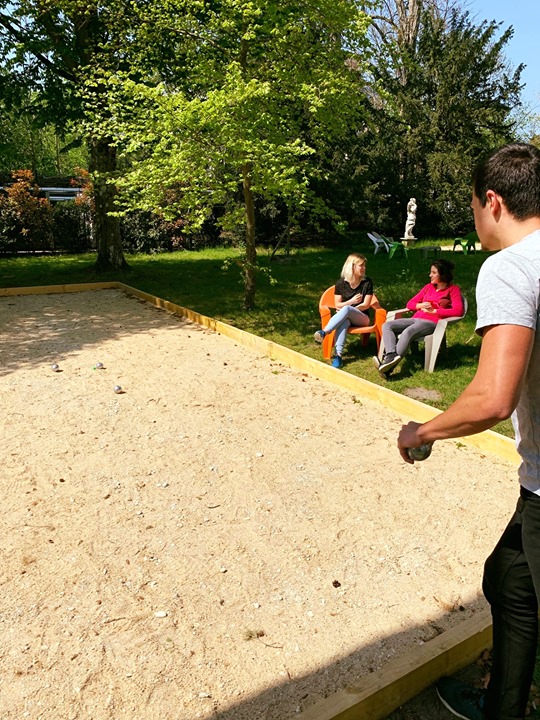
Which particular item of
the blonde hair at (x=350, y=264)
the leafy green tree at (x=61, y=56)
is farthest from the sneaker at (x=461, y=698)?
the leafy green tree at (x=61, y=56)

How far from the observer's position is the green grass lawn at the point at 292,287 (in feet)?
22.9

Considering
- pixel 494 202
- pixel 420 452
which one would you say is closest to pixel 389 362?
pixel 420 452

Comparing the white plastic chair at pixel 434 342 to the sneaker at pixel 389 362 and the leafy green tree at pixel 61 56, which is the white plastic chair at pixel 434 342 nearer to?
the sneaker at pixel 389 362

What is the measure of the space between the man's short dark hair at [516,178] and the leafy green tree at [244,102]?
248 inches

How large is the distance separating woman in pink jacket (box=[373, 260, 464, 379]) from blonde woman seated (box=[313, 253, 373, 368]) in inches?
22.1

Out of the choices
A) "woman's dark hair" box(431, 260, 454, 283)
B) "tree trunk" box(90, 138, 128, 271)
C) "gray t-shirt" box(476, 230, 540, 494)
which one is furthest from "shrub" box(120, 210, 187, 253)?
"gray t-shirt" box(476, 230, 540, 494)

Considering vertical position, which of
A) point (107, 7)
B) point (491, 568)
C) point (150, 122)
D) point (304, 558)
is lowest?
point (304, 558)

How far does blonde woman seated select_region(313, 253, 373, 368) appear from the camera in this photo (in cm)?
723

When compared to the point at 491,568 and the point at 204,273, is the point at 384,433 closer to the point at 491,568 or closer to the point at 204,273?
the point at 491,568

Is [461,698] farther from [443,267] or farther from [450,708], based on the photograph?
[443,267]

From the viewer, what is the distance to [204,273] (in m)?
15.3

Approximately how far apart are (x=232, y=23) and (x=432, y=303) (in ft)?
16.1

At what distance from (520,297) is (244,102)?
7166 mm

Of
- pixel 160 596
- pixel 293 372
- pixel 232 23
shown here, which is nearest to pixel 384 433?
pixel 293 372
